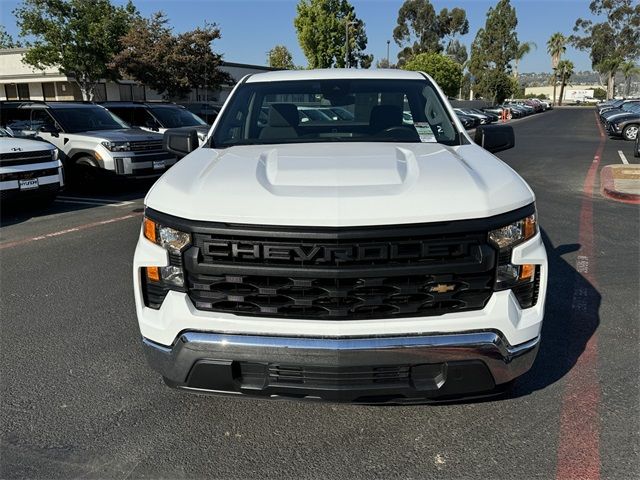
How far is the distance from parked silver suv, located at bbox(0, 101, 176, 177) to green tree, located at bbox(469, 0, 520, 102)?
75.7 metres

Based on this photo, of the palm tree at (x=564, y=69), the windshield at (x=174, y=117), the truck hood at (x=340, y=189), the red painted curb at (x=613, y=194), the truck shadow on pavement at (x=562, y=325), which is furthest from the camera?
the palm tree at (x=564, y=69)

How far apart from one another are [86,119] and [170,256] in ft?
32.3

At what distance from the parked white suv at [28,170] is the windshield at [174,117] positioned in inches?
187

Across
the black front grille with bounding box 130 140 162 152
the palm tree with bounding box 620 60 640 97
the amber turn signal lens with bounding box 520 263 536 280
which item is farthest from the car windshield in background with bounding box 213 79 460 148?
the palm tree with bounding box 620 60 640 97

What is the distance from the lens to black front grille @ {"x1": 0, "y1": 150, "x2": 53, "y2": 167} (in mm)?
7801

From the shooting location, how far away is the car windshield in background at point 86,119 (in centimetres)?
1060

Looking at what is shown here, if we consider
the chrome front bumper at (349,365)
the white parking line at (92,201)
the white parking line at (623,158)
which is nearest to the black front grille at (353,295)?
the chrome front bumper at (349,365)

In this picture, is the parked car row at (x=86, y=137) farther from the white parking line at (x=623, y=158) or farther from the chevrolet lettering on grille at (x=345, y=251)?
the white parking line at (x=623, y=158)

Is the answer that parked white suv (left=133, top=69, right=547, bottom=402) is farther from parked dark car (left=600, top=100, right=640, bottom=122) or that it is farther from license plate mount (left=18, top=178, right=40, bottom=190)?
parked dark car (left=600, top=100, right=640, bottom=122)

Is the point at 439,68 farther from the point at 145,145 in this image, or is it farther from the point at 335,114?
the point at 335,114

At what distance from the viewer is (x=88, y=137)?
33.0ft

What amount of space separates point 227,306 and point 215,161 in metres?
0.99

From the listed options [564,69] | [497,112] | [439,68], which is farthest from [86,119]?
[564,69]

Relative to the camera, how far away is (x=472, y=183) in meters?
2.49
